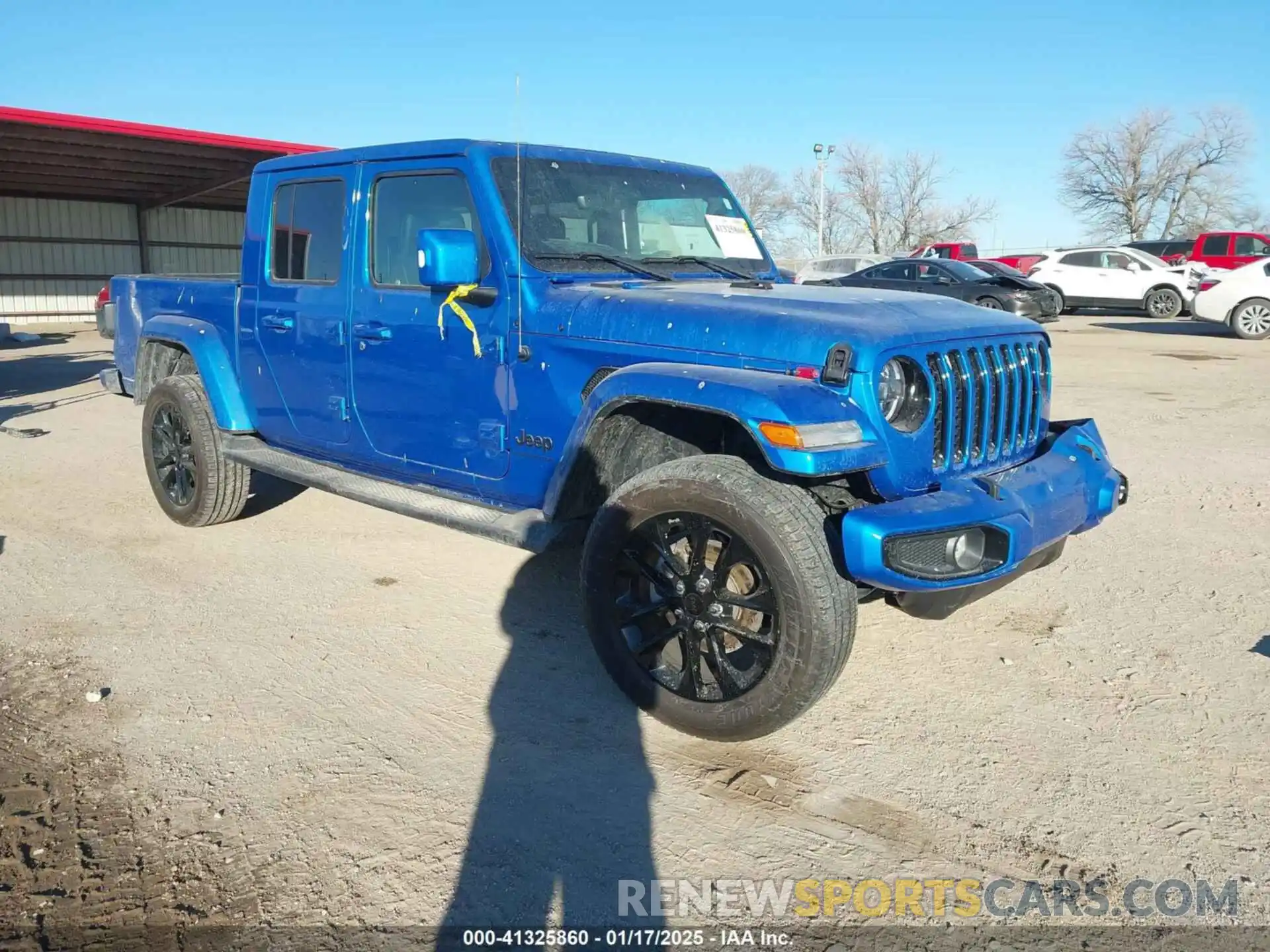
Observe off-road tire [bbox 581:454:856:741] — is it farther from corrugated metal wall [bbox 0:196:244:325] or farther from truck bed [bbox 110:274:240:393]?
corrugated metal wall [bbox 0:196:244:325]

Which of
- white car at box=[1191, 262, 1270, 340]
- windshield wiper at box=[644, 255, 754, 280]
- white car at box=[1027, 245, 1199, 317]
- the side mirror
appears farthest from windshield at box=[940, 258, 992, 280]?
the side mirror

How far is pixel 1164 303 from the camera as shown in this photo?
21.3 metres

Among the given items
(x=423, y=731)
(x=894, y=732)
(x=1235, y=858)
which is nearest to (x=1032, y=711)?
(x=894, y=732)

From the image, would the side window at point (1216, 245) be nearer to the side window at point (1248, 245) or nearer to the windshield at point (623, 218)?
the side window at point (1248, 245)

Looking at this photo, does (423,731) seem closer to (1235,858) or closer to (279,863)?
(279,863)

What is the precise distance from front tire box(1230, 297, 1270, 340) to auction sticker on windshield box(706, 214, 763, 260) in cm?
1543

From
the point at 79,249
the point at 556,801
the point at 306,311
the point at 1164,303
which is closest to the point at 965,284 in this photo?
the point at 1164,303

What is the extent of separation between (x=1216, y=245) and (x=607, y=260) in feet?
78.2

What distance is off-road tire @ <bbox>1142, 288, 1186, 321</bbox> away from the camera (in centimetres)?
2114

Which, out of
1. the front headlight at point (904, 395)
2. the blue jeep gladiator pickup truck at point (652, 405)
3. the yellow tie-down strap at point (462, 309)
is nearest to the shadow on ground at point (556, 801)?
the blue jeep gladiator pickup truck at point (652, 405)

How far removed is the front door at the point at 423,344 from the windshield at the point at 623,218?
0.77 feet

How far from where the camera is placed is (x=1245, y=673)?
12.8ft

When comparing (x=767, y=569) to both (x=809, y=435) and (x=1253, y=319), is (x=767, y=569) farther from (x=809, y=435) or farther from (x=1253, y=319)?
(x=1253, y=319)

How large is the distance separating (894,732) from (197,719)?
8.04 ft
